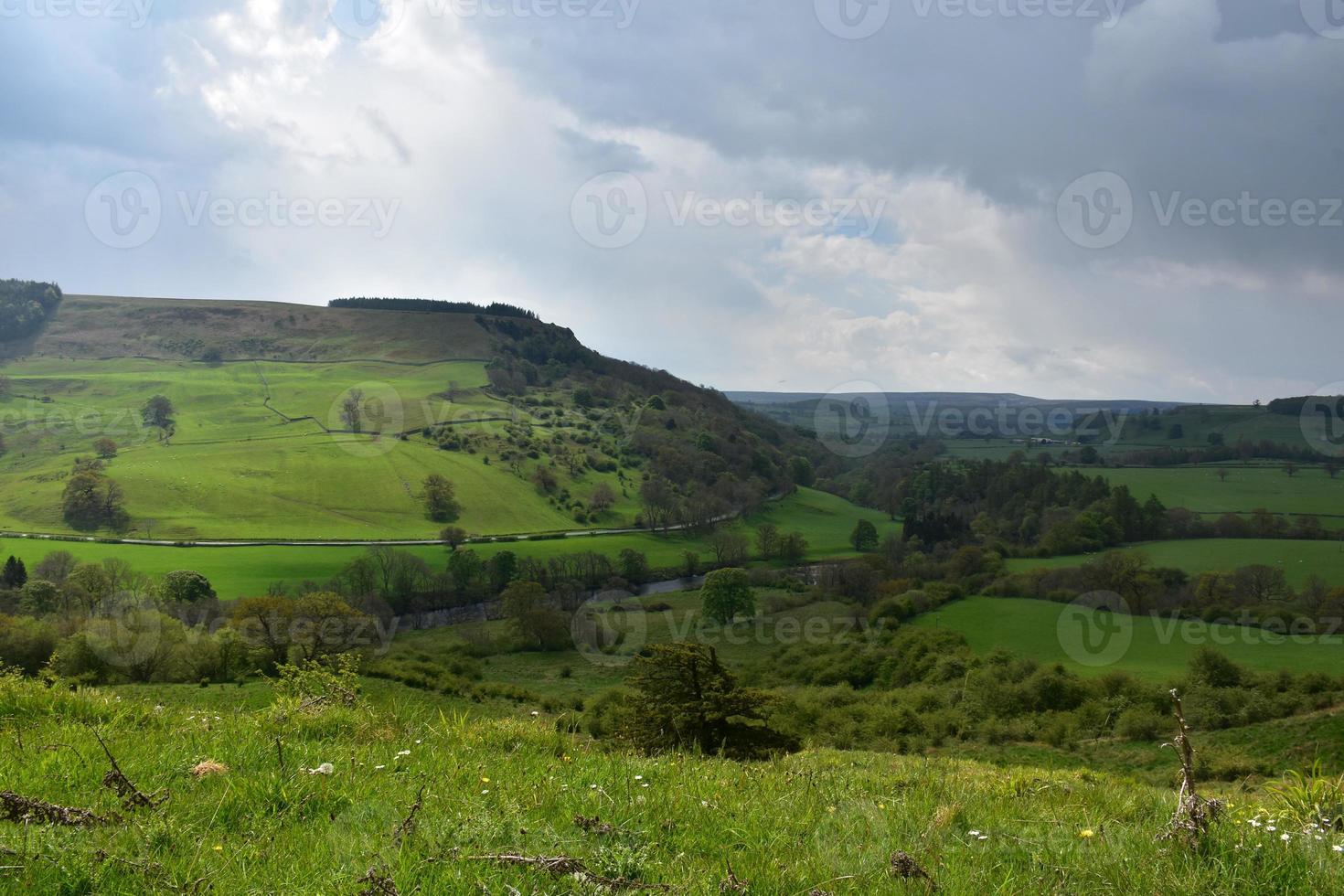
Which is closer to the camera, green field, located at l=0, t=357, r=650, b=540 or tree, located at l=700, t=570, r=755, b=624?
tree, located at l=700, t=570, r=755, b=624

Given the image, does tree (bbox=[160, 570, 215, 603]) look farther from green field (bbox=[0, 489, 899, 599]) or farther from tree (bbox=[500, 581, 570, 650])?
tree (bbox=[500, 581, 570, 650])

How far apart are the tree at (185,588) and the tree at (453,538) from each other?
37.2 metres

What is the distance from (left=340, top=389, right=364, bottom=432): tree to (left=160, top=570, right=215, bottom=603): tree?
244ft

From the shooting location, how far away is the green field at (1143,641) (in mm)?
65000

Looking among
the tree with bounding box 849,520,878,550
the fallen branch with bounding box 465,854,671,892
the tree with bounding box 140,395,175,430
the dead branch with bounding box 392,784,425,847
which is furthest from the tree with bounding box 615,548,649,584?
the fallen branch with bounding box 465,854,671,892

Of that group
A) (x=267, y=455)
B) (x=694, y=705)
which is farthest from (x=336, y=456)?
(x=694, y=705)

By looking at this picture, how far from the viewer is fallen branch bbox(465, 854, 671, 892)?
3.02 meters

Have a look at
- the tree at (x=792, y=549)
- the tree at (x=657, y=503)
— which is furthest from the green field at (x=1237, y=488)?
the tree at (x=657, y=503)

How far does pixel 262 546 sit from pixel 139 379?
Answer: 102 m

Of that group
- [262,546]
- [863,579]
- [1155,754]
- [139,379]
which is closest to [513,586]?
[262,546]

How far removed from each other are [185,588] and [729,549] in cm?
7868

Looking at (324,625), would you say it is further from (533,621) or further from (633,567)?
(633,567)

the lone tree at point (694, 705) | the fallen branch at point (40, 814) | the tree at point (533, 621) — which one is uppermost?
the fallen branch at point (40, 814)

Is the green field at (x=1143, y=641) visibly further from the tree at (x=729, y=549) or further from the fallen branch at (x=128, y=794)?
the fallen branch at (x=128, y=794)
